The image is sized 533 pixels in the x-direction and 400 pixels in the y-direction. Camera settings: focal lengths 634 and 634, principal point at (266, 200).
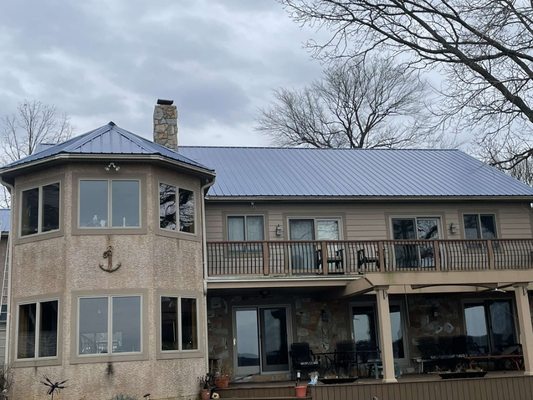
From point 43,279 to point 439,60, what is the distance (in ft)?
35.5

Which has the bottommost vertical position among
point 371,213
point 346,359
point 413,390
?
point 413,390

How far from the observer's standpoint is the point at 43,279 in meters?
14.0

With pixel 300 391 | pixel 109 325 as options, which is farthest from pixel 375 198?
pixel 109 325

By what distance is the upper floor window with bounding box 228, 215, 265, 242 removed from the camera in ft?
59.2

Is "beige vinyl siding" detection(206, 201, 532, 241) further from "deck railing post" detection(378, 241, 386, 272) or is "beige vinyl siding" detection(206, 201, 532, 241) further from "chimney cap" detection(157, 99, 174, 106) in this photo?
"chimney cap" detection(157, 99, 174, 106)

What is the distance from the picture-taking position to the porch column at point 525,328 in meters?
15.5

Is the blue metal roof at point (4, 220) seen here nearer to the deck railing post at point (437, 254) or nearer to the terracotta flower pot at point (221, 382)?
the terracotta flower pot at point (221, 382)

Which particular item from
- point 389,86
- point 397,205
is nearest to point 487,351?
point 397,205

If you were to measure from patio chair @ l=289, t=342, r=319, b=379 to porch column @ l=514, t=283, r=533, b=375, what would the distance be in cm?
523

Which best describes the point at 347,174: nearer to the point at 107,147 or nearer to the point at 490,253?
the point at 490,253

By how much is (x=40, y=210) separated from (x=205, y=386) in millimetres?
5496

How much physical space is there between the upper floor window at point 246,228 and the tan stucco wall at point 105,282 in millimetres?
3195

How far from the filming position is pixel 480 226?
19.8m

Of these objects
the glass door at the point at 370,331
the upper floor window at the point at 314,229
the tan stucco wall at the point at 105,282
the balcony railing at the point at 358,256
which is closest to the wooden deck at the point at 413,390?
the tan stucco wall at the point at 105,282
